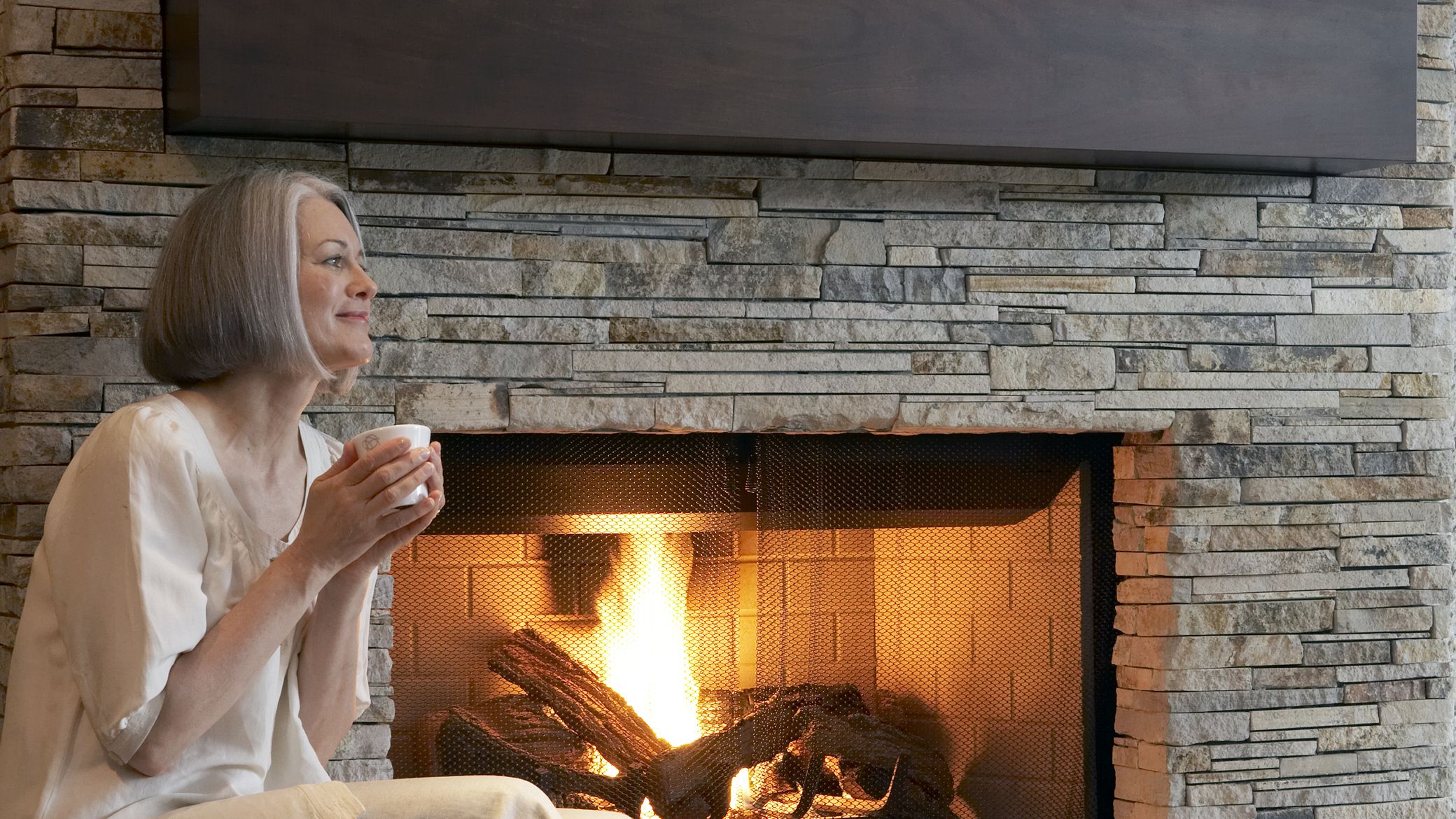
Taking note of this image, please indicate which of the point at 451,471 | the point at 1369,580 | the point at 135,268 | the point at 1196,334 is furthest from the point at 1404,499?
the point at 135,268

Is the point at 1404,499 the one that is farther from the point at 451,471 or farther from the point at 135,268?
the point at 135,268

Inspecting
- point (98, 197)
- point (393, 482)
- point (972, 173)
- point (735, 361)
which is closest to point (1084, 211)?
point (972, 173)

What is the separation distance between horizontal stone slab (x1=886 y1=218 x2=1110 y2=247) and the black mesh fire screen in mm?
294

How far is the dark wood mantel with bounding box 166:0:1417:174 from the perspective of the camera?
1648 mm

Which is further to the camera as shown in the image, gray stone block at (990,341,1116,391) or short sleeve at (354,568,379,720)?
gray stone block at (990,341,1116,391)

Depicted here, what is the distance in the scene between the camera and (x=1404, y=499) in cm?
211

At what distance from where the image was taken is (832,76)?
1.80 metres

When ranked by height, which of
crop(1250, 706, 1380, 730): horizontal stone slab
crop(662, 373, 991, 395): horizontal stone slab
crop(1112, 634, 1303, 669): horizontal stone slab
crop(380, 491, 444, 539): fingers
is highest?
crop(662, 373, 991, 395): horizontal stone slab

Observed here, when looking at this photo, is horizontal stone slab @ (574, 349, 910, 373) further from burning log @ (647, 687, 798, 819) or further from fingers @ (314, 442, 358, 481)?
fingers @ (314, 442, 358, 481)

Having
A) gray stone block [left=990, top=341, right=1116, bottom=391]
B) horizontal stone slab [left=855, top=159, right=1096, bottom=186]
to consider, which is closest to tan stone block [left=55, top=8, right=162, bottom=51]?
horizontal stone slab [left=855, top=159, right=1096, bottom=186]

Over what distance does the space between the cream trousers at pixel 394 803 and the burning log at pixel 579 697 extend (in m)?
0.80

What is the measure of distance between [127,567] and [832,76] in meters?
1.09

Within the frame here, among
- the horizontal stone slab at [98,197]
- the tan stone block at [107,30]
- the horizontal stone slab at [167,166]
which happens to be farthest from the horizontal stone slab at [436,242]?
the tan stone block at [107,30]

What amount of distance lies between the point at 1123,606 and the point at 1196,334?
42cm
